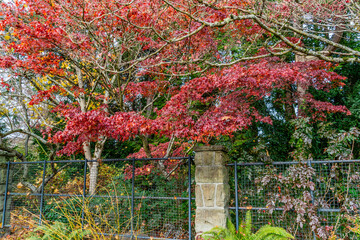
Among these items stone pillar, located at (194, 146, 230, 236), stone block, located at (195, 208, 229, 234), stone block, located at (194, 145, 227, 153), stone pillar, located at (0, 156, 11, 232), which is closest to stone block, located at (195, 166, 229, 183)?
stone pillar, located at (194, 146, 230, 236)

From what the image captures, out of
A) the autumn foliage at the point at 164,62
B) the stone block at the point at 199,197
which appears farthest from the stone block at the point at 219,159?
the stone block at the point at 199,197

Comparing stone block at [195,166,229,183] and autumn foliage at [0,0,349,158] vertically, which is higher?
autumn foliage at [0,0,349,158]

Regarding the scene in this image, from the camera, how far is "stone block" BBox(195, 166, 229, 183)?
3771 mm

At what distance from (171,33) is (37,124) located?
17.8 ft

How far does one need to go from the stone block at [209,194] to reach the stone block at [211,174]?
0.09 m

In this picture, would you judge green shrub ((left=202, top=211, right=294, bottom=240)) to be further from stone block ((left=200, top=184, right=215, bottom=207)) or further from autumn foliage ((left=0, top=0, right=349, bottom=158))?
autumn foliage ((left=0, top=0, right=349, bottom=158))

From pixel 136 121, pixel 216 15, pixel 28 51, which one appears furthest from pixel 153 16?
pixel 28 51

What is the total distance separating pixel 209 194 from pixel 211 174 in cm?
29

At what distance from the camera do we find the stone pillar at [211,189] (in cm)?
369

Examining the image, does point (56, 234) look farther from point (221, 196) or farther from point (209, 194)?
point (221, 196)

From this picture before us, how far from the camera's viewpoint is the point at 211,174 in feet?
12.5

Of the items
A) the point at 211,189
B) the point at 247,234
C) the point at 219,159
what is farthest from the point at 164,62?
the point at 247,234

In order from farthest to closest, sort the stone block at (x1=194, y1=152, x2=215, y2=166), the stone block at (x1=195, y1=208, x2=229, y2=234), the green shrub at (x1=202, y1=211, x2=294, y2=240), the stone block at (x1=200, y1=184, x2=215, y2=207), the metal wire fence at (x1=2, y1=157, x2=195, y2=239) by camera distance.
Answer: the metal wire fence at (x1=2, y1=157, x2=195, y2=239) < the stone block at (x1=194, y1=152, x2=215, y2=166) < the stone block at (x1=200, y1=184, x2=215, y2=207) < the stone block at (x1=195, y1=208, x2=229, y2=234) < the green shrub at (x1=202, y1=211, x2=294, y2=240)

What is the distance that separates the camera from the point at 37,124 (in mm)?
7801
